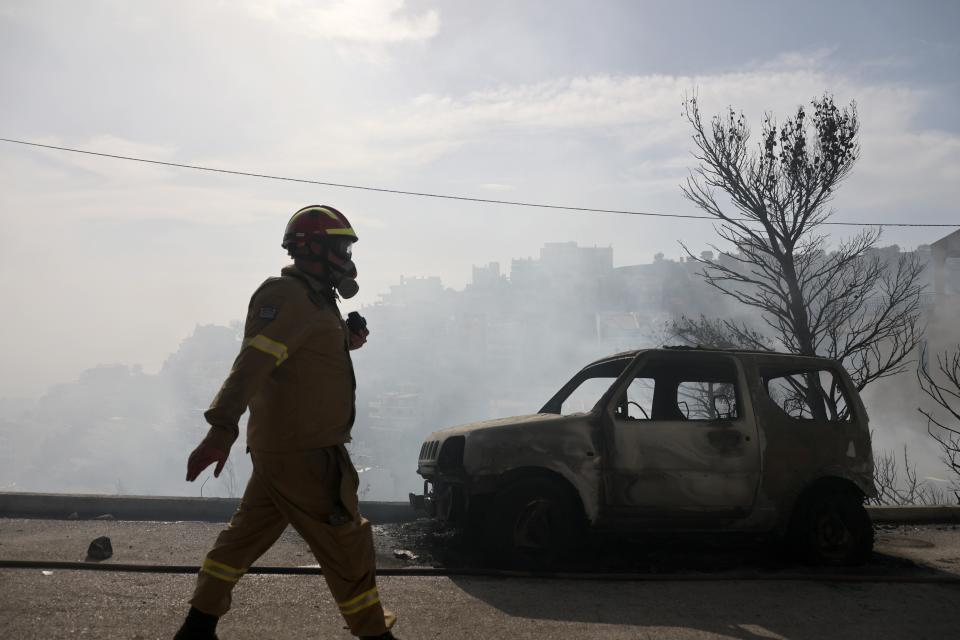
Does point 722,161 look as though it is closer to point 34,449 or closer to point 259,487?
point 259,487

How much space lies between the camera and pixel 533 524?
5648 mm

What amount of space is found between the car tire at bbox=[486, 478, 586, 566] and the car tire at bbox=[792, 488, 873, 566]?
175 centimetres

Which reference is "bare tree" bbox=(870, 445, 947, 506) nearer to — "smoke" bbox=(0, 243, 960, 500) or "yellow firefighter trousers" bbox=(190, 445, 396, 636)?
"yellow firefighter trousers" bbox=(190, 445, 396, 636)

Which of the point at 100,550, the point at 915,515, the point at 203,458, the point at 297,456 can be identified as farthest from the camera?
the point at 915,515

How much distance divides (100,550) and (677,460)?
430 cm

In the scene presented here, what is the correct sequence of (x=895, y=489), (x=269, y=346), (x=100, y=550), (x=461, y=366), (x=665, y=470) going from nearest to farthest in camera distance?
1. (x=269, y=346)
2. (x=100, y=550)
3. (x=665, y=470)
4. (x=895, y=489)
5. (x=461, y=366)

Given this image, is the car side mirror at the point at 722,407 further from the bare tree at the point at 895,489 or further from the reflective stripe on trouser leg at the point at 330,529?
the reflective stripe on trouser leg at the point at 330,529

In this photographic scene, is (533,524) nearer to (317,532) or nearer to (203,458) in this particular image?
(317,532)

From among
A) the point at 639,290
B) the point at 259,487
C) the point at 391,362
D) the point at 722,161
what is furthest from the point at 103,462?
the point at 259,487

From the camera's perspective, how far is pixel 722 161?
16.0m

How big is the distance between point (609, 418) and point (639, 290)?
56260mm

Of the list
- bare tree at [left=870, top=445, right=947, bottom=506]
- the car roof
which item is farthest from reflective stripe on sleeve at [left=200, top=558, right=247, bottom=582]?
bare tree at [left=870, top=445, right=947, bottom=506]

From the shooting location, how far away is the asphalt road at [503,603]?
13.3ft

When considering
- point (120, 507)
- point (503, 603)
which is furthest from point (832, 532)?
point (120, 507)
